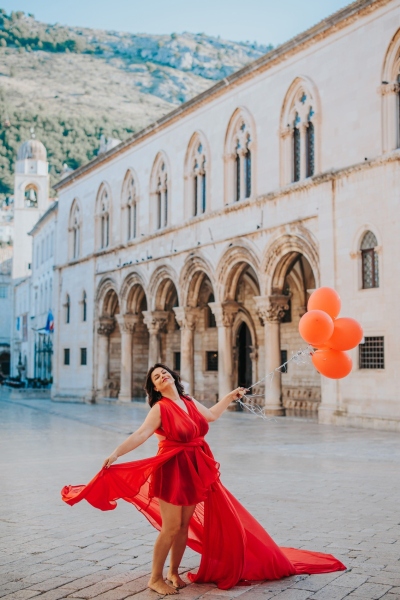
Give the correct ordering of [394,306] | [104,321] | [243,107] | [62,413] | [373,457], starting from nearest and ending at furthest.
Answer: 1. [373,457]
2. [394,306]
3. [243,107]
4. [62,413]
5. [104,321]

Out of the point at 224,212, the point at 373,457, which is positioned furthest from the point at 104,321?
the point at 373,457

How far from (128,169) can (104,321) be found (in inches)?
278

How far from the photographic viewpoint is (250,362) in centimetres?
3030

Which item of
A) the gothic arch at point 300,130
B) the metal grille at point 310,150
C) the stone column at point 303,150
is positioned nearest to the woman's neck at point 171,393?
the gothic arch at point 300,130

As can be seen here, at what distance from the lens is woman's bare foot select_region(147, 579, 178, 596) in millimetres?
5293

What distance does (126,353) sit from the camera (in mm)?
31703

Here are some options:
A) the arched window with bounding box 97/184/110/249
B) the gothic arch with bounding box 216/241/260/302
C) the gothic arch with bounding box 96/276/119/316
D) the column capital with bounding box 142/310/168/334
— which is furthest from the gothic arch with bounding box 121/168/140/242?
the gothic arch with bounding box 216/241/260/302

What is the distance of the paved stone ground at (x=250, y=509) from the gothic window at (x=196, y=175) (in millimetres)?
12121

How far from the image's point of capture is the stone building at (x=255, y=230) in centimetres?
1855

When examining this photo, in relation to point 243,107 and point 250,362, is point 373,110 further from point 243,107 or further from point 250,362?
point 250,362

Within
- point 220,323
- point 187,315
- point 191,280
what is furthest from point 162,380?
point 187,315

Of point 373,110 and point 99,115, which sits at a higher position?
point 99,115

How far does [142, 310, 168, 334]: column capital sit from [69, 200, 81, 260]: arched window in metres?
8.86

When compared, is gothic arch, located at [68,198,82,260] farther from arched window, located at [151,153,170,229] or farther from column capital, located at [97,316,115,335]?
arched window, located at [151,153,170,229]
